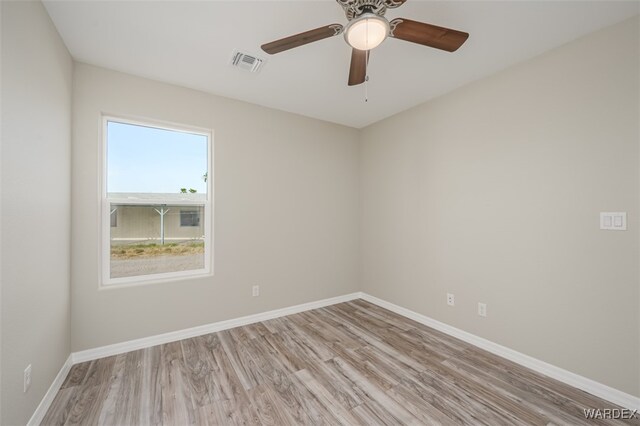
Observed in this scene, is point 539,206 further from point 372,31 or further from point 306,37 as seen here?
point 306,37

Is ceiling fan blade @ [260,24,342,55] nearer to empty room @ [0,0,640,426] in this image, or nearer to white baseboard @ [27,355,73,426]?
empty room @ [0,0,640,426]

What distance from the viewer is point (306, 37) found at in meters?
1.52

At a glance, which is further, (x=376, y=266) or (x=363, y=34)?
(x=376, y=266)

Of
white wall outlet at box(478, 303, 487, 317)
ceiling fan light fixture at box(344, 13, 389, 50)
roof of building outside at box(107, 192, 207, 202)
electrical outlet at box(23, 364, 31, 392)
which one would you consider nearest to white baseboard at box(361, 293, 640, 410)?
white wall outlet at box(478, 303, 487, 317)

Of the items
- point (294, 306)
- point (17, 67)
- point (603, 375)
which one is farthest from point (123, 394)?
point (603, 375)

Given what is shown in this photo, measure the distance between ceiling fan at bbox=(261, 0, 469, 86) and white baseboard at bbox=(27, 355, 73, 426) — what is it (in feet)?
8.54

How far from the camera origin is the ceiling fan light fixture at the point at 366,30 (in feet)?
4.46

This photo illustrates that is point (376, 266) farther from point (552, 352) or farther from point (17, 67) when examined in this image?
point (17, 67)

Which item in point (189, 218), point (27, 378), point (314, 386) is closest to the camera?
point (27, 378)

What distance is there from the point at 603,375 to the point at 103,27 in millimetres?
4324

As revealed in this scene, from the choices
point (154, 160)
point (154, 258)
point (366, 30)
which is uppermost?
point (366, 30)

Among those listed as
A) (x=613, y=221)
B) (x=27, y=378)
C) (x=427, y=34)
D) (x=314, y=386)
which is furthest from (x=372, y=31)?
(x=27, y=378)

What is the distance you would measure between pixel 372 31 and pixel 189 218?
2.51 metres

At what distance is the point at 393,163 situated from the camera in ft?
11.6
